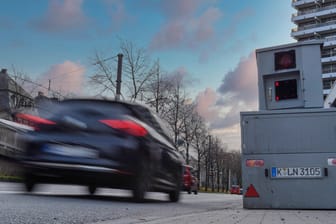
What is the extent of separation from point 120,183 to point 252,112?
12.5 feet

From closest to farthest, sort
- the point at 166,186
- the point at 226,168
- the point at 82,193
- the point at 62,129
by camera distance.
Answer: the point at 62,129 < the point at 166,186 < the point at 82,193 < the point at 226,168

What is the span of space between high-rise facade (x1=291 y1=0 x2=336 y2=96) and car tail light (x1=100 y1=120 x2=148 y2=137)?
80387 millimetres

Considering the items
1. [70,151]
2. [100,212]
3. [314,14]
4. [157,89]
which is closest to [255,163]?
[100,212]

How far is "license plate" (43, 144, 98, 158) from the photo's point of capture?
16.3 ft

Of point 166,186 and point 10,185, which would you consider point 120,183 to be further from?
point 10,185

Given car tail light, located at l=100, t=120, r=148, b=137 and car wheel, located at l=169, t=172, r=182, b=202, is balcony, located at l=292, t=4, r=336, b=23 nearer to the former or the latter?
car wheel, located at l=169, t=172, r=182, b=202

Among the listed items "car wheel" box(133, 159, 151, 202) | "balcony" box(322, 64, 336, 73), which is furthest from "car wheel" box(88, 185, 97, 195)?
"balcony" box(322, 64, 336, 73)

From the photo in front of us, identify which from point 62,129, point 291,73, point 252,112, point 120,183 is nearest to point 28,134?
point 62,129

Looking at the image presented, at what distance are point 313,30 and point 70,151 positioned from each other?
88.1m

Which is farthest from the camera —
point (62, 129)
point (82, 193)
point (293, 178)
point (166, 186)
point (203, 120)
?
point (203, 120)

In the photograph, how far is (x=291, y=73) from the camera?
8.48m

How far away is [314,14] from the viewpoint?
286ft

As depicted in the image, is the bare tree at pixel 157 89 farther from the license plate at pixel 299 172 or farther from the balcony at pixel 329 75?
the balcony at pixel 329 75

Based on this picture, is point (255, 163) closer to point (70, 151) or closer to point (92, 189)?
point (92, 189)
